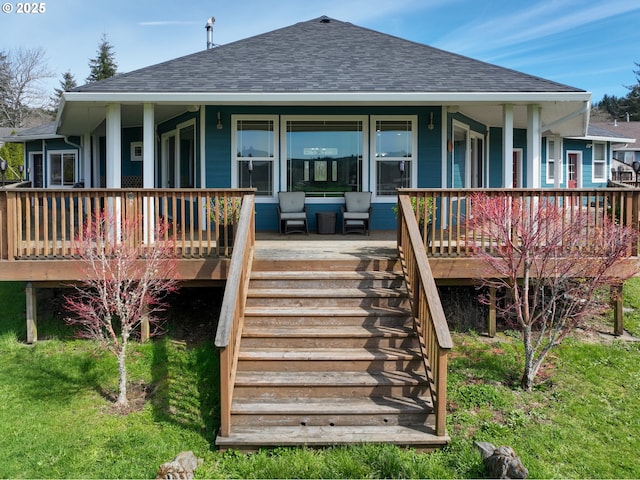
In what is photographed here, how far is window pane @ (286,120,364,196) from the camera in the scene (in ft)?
29.2

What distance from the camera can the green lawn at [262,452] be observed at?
146 inches

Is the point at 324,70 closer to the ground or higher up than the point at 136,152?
higher up

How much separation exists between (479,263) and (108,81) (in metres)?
6.16

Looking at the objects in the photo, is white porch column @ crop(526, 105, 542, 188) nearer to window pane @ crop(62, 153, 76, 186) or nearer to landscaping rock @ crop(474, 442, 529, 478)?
landscaping rock @ crop(474, 442, 529, 478)

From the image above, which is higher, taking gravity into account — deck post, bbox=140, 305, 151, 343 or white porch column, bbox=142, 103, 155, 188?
white porch column, bbox=142, 103, 155, 188

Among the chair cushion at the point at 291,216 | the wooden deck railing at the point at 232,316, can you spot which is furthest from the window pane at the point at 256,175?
the wooden deck railing at the point at 232,316

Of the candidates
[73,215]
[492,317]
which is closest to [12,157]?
[73,215]

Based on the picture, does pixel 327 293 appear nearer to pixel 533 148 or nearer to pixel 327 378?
pixel 327 378

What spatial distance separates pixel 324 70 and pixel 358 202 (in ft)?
7.81

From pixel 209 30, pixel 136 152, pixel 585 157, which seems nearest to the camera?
pixel 136 152

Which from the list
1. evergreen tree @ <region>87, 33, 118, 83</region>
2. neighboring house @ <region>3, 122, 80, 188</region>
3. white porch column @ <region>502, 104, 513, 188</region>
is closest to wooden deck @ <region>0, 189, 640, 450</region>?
white porch column @ <region>502, 104, 513, 188</region>

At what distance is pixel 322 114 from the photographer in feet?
28.9

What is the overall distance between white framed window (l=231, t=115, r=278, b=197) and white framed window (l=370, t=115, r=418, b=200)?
184 centimetres

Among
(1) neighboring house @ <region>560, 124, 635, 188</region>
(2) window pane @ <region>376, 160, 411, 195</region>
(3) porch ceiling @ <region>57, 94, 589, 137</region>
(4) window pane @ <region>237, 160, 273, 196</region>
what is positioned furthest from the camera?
(1) neighboring house @ <region>560, 124, 635, 188</region>
